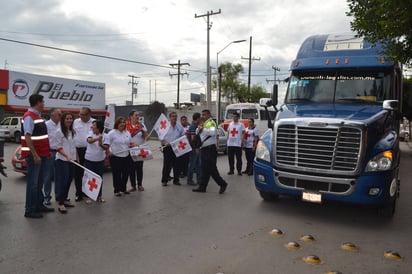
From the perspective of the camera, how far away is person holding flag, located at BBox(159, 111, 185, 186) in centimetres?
868

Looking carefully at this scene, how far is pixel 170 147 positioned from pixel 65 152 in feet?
9.23

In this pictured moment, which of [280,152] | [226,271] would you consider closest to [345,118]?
[280,152]

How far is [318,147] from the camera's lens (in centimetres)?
552

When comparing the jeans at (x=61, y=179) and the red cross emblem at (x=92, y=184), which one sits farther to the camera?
the red cross emblem at (x=92, y=184)

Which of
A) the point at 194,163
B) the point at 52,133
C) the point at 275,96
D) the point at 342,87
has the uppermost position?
the point at 342,87

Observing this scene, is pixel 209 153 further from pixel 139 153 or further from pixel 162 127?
pixel 162 127

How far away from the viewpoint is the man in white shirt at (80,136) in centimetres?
688

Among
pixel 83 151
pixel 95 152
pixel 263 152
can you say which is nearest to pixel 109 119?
pixel 83 151

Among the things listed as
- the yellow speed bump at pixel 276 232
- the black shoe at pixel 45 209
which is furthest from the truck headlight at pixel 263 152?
the black shoe at pixel 45 209

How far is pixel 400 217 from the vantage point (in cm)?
612

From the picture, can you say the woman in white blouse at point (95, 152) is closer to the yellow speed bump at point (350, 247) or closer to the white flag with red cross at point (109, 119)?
the white flag with red cross at point (109, 119)

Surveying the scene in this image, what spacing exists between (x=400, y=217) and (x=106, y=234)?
478cm

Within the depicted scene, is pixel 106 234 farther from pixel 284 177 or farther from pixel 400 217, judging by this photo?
pixel 400 217

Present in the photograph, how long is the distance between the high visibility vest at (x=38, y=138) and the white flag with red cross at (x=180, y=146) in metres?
3.36
